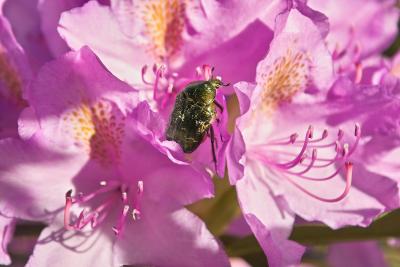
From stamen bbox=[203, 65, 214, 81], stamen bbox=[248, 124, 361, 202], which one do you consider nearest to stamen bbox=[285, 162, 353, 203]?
stamen bbox=[248, 124, 361, 202]

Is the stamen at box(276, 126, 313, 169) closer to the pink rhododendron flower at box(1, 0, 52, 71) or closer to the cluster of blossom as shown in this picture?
the cluster of blossom

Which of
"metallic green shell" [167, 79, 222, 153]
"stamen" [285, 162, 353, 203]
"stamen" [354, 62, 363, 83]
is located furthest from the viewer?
"stamen" [354, 62, 363, 83]

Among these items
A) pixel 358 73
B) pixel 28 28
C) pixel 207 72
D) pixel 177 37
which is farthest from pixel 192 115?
pixel 28 28

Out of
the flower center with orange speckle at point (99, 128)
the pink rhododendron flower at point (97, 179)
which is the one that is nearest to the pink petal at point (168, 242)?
the pink rhododendron flower at point (97, 179)

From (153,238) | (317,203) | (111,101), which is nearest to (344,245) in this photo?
(317,203)

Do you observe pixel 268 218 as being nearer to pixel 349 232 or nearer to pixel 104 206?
pixel 349 232

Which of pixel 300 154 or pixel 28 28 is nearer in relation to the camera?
pixel 300 154
